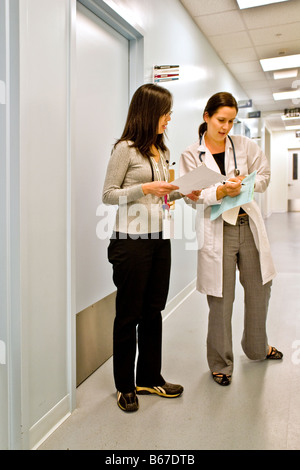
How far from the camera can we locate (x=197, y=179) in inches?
70.0

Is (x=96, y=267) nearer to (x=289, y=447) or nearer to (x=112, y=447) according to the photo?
(x=112, y=447)

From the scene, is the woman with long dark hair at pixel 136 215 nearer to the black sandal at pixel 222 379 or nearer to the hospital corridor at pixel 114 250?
the hospital corridor at pixel 114 250

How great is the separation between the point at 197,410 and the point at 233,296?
64 cm

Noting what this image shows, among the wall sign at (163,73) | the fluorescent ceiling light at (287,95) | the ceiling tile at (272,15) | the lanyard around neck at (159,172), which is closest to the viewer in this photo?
the lanyard around neck at (159,172)

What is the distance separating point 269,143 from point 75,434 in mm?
13233

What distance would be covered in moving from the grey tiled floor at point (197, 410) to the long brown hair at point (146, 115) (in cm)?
124

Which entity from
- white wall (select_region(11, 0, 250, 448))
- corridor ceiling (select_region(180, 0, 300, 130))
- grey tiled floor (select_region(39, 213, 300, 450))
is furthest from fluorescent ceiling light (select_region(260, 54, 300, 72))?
white wall (select_region(11, 0, 250, 448))

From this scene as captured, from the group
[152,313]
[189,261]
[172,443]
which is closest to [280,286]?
[189,261]

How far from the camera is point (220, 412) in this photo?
1.95 meters

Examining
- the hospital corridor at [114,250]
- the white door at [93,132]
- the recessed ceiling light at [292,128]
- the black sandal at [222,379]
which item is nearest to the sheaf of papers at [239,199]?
the hospital corridor at [114,250]

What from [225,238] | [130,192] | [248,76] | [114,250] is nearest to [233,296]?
[225,238]

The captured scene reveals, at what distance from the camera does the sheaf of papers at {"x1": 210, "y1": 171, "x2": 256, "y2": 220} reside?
6.40 feet

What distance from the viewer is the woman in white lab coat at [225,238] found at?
7.12ft

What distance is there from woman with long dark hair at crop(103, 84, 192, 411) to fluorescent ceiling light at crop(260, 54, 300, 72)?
487 centimetres
